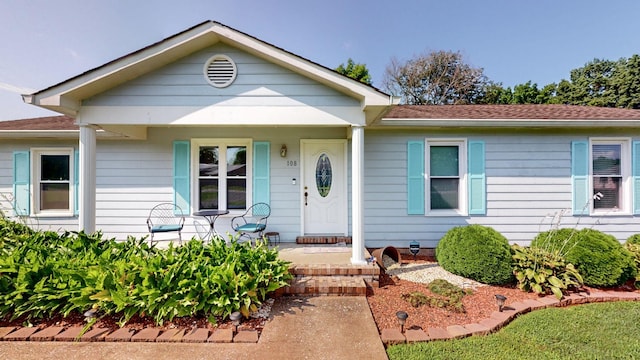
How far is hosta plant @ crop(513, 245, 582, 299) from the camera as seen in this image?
3871 mm

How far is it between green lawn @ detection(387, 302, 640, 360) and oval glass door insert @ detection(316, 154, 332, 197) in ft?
11.7

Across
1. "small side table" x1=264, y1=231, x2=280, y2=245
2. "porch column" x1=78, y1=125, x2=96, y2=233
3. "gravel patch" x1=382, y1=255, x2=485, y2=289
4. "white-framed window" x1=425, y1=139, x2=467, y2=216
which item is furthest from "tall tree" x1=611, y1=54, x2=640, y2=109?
"porch column" x1=78, y1=125, x2=96, y2=233

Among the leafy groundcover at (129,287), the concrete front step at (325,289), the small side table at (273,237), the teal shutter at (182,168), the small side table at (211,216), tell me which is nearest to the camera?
the leafy groundcover at (129,287)

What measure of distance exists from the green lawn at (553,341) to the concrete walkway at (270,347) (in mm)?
364

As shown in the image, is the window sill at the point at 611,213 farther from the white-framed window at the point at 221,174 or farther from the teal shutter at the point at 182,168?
the teal shutter at the point at 182,168

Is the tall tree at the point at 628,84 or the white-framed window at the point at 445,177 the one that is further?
the tall tree at the point at 628,84

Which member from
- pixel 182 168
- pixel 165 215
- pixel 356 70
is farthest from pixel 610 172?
pixel 356 70

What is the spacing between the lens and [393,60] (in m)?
21.7

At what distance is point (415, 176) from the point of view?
18.4 feet

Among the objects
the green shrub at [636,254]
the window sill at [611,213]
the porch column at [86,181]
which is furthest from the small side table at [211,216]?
the window sill at [611,213]

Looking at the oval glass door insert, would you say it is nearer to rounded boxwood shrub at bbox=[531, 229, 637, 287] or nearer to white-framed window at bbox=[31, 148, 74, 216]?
rounded boxwood shrub at bbox=[531, 229, 637, 287]

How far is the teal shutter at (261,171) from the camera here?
5.75 metres

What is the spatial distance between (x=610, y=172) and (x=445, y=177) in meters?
3.39

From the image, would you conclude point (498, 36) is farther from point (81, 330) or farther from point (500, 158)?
point (81, 330)
